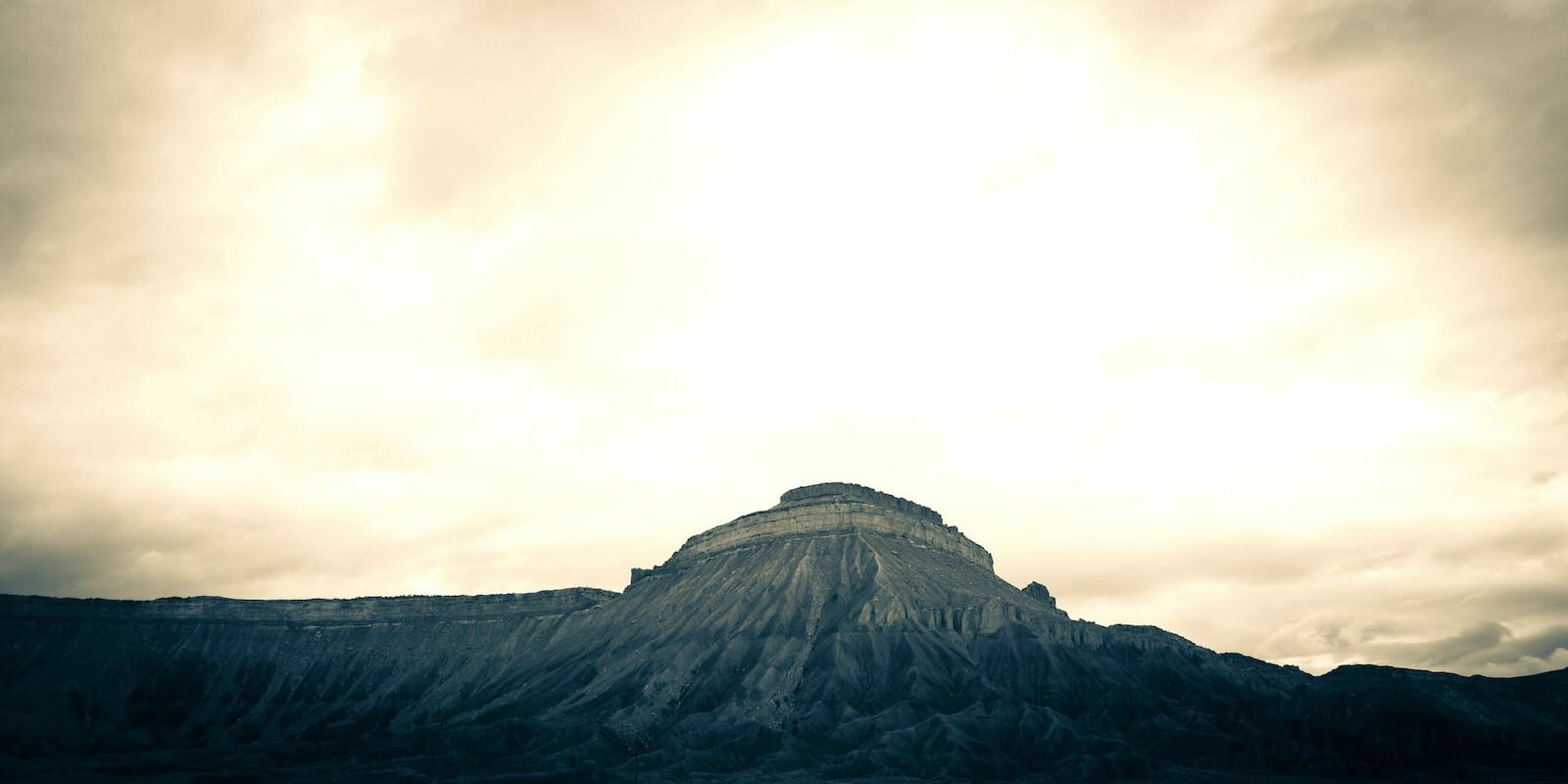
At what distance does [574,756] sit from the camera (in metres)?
174

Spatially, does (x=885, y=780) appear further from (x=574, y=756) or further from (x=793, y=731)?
(x=574, y=756)

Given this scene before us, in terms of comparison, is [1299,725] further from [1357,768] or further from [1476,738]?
[1476,738]

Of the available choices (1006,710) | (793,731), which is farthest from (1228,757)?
(793,731)

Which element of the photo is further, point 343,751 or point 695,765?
point 343,751

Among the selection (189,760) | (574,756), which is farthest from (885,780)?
(189,760)

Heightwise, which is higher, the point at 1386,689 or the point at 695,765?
the point at 1386,689

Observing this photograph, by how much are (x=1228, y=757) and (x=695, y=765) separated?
77383mm

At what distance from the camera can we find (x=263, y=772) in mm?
170375

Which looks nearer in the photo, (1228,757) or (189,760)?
(1228,757)

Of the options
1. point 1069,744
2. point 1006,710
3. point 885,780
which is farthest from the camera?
point 1006,710

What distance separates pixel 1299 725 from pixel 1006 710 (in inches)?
1787

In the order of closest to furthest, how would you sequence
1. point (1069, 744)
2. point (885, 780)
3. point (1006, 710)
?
point (885, 780) < point (1069, 744) < point (1006, 710)

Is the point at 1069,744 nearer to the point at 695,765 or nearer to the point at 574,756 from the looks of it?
the point at 695,765

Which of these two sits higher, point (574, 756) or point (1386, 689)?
point (1386, 689)
